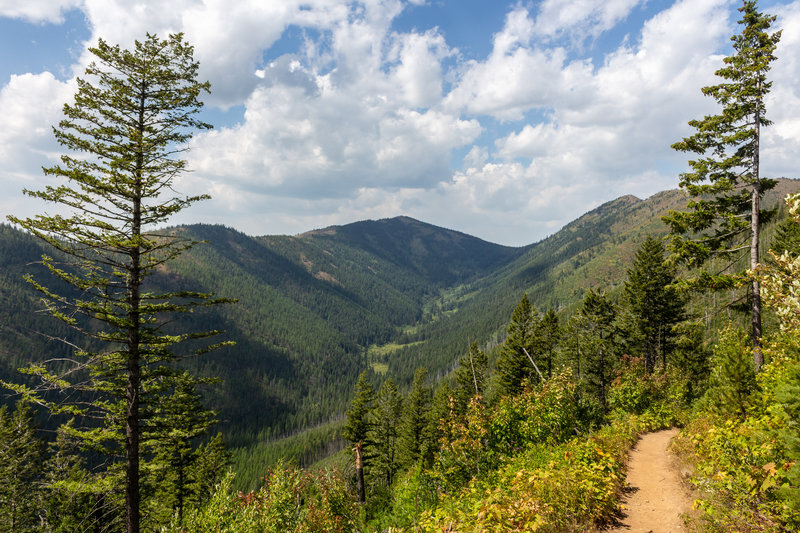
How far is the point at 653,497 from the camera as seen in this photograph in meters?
9.25

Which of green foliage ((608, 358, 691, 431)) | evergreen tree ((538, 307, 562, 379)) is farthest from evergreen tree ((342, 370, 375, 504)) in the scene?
green foliage ((608, 358, 691, 431))

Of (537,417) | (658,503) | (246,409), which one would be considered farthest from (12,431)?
(246,409)

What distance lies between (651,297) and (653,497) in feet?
87.2

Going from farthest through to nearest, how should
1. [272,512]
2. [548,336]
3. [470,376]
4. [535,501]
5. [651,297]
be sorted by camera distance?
[470,376]
[548,336]
[651,297]
[272,512]
[535,501]

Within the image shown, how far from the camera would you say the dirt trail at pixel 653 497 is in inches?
303

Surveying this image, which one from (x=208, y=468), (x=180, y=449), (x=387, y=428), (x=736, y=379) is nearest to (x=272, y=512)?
(x=736, y=379)

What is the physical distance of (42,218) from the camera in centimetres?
1051

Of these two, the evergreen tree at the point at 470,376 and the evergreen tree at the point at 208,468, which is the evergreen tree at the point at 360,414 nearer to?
the evergreen tree at the point at 470,376

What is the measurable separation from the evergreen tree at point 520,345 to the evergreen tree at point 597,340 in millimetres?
5020

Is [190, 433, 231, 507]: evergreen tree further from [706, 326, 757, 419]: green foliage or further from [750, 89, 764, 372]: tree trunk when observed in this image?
[750, 89, 764, 372]: tree trunk

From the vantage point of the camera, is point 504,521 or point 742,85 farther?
point 742,85

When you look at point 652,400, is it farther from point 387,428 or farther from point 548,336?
point 387,428

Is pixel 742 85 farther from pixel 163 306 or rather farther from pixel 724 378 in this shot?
pixel 163 306

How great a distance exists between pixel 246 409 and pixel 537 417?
656 feet
